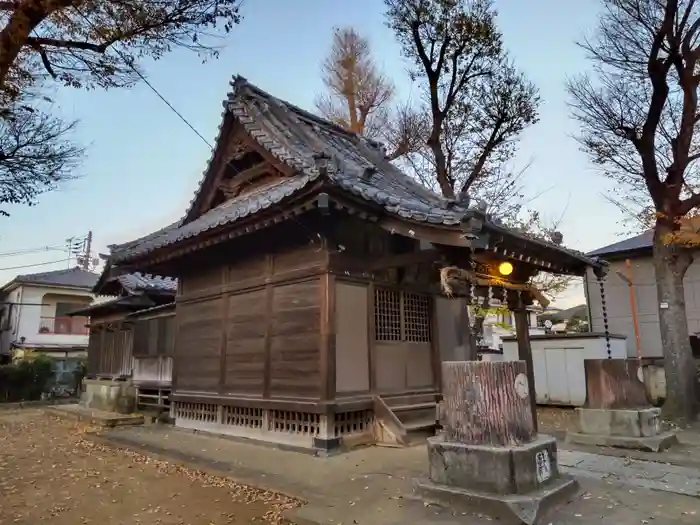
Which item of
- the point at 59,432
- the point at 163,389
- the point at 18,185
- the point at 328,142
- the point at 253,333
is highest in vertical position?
the point at 328,142

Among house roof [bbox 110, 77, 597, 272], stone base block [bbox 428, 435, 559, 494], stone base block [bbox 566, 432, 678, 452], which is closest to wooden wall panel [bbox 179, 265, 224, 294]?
house roof [bbox 110, 77, 597, 272]

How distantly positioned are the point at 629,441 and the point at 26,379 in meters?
24.2

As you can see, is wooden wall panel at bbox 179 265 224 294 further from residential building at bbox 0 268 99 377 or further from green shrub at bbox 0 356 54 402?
residential building at bbox 0 268 99 377

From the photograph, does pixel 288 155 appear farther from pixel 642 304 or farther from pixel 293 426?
pixel 642 304

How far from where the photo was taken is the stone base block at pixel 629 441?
8031 millimetres

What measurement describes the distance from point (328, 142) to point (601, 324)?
530 inches

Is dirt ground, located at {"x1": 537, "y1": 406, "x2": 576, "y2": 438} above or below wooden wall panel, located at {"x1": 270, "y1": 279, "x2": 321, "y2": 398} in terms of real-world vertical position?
below

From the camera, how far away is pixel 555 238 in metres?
9.27

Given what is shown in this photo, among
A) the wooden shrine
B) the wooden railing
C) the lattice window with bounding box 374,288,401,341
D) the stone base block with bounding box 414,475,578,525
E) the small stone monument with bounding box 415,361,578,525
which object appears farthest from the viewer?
the wooden railing

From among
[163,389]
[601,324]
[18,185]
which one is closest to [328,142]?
[18,185]

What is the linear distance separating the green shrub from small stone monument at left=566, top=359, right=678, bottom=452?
2306 centimetres

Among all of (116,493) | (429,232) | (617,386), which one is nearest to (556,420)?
(617,386)

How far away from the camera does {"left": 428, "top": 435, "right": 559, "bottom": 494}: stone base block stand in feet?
15.8

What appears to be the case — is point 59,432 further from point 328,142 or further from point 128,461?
point 328,142
